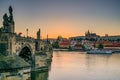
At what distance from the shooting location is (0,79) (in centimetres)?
1539

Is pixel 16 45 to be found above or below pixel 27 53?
above

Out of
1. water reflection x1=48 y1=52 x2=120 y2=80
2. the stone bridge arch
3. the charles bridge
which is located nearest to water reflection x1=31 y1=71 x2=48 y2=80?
water reflection x1=48 y1=52 x2=120 y2=80

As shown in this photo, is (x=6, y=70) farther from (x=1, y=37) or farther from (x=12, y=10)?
(x=12, y=10)

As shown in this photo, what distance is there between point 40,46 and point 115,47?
71.2 metres

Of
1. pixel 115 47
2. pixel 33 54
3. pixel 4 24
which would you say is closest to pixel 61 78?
pixel 33 54

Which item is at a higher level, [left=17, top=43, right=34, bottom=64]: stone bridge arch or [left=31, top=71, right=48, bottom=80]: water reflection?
[left=17, top=43, right=34, bottom=64]: stone bridge arch

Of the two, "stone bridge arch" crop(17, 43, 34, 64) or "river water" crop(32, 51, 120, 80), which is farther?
"stone bridge arch" crop(17, 43, 34, 64)

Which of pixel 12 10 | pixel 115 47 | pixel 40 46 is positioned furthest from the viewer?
pixel 115 47

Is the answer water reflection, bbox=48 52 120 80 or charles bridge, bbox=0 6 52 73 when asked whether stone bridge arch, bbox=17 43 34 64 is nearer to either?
charles bridge, bbox=0 6 52 73

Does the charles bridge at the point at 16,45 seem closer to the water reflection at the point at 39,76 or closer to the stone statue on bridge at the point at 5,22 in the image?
the stone statue on bridge at the point at 5,22

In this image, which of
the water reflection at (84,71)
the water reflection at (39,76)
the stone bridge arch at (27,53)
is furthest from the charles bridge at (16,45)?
the water reflection at (84,71)

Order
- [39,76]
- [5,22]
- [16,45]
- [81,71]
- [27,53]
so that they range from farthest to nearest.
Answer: [81,71], [27,53], [39,76], [16,45], [5,22]

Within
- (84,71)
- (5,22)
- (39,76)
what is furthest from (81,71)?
(5,22)

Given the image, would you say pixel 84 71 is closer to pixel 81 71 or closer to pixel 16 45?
pixel 81 71
